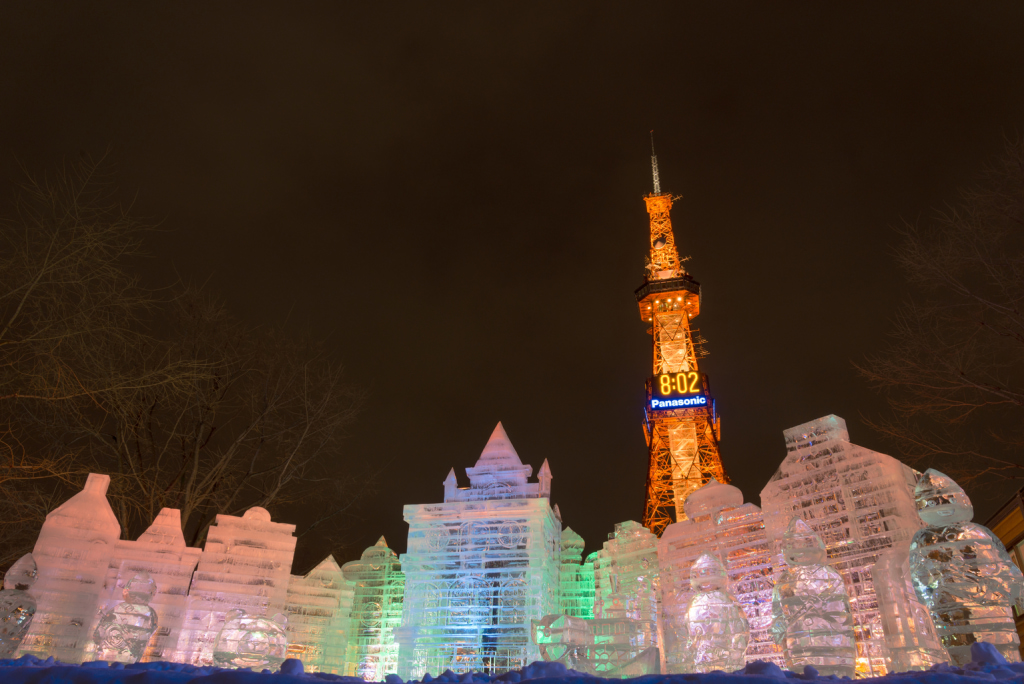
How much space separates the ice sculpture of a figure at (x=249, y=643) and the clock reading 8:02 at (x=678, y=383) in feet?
127

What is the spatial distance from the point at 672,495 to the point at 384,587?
2740cm

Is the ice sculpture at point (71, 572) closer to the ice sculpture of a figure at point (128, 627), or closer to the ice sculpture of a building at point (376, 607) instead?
the ice sculpture of a figure at point (128, 627)

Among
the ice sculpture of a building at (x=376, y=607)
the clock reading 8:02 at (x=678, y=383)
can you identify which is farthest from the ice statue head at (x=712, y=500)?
the clock reading 8:02 at (x=678, y=383)

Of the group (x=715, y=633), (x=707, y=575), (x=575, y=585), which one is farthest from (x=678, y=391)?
(x=715, y=633)

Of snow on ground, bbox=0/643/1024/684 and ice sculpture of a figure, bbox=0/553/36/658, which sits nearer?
snow on ground, bbox=0/643/1024/684

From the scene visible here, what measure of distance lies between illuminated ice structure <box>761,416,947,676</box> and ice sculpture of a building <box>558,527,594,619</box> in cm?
1077

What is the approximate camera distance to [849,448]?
8.80 meters

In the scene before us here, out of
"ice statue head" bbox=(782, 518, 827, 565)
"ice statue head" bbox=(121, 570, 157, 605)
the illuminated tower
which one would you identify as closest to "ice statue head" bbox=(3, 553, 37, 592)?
"ice statue head" bbox=(121, 570, 157, 605)

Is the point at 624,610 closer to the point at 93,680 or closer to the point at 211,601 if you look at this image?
the point at 211,601

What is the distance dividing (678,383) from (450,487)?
29.1 meters

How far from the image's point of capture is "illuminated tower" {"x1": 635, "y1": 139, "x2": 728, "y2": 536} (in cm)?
4053

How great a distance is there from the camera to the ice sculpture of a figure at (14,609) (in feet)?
25.9

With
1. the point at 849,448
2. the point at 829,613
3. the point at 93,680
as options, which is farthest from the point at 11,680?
the point at 849,448

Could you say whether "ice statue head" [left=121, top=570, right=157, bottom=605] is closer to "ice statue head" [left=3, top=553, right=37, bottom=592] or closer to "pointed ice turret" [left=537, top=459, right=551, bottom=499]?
"ice statue head" [left=3, top=553, right=37, bottom=592]
